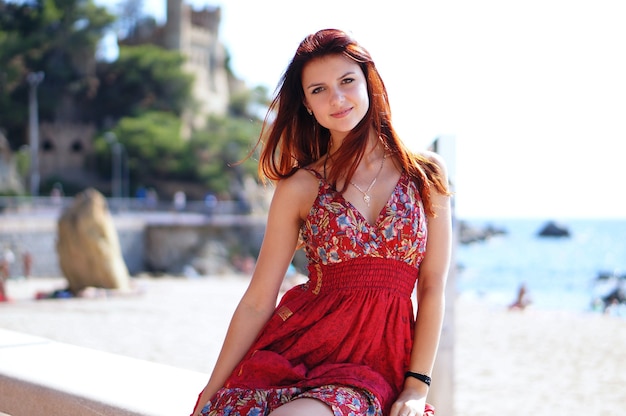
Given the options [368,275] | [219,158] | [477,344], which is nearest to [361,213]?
[368,275]

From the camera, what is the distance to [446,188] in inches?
79.1

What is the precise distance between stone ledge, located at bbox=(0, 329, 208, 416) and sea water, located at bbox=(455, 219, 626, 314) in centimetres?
1948

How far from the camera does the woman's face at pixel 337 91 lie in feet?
6.39

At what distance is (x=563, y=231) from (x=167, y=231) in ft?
201

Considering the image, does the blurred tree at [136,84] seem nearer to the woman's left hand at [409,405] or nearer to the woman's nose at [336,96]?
the woman's nose at [336,96]

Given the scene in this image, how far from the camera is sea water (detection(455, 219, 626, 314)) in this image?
107ft

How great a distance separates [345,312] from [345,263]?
12 cm

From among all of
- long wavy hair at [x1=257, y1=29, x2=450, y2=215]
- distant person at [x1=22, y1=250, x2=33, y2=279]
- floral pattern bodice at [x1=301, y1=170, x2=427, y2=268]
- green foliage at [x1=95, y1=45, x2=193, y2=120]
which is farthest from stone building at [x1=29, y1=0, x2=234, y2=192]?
floral pattern bodice at [x1=301, y1=170, x2=427, y2=268]

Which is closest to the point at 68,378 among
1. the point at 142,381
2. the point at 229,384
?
the point at 142,381

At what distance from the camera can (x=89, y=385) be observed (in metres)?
2.30

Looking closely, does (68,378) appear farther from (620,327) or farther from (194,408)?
(620,327)

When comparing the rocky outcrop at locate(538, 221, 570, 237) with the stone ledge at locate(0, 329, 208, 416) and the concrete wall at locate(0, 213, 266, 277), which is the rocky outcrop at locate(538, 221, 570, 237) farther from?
Answer: the stone ledge at locate(0, 329, 208, 416)

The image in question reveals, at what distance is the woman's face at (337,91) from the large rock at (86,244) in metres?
11.1

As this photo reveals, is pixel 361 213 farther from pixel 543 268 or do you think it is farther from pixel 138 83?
pixel 543 268
